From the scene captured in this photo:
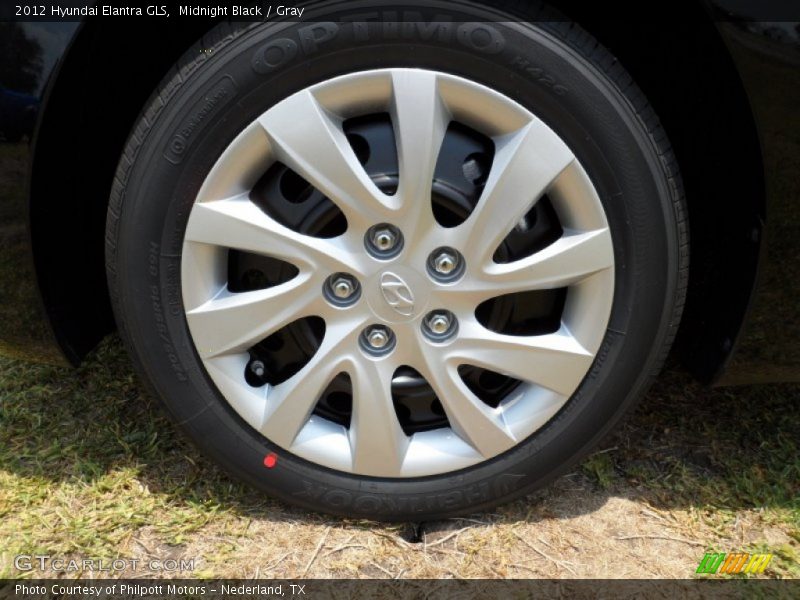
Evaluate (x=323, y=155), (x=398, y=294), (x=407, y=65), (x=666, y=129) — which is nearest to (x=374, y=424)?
(x=398, y=294)

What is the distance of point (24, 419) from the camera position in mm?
1976

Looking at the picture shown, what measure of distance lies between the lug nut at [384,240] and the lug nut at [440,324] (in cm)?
16

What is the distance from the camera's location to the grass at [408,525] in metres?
1.59

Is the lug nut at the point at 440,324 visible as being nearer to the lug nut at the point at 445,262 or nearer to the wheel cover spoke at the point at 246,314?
the lug nut at the point at 445,262

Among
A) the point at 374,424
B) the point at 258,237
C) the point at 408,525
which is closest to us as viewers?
the point at 258,237

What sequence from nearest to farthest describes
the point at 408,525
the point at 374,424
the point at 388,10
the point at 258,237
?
1. the point at 388,10
2. the point at 258,237
3. the point at 374,424
4. the point at 408,525

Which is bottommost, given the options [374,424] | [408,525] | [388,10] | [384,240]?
[408,525]

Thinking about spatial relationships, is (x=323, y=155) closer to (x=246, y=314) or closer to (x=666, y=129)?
(x=246, y=314)

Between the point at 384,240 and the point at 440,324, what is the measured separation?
0.22 meters

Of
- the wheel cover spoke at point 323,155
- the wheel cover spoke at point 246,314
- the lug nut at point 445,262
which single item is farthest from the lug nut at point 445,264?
the wheel cover spoke at point 246,314

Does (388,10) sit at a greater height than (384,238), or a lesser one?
greater

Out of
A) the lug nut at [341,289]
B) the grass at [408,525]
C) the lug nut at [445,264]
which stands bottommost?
the grass at [408,525]

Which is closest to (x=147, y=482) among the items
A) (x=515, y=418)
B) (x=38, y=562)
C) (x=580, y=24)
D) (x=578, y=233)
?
(x=38, y=562)

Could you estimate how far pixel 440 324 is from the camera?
151cm
